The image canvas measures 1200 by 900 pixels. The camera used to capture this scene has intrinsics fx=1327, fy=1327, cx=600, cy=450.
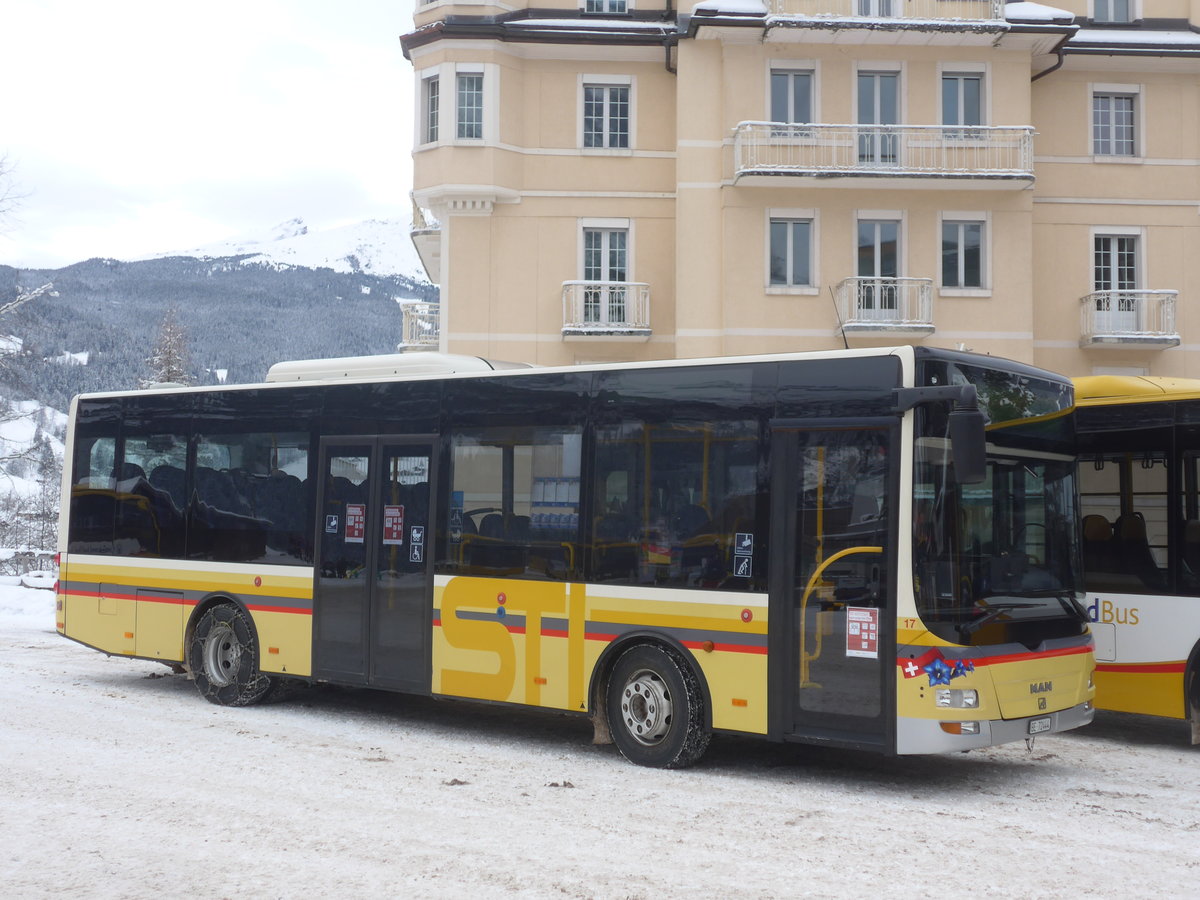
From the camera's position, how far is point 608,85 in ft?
107

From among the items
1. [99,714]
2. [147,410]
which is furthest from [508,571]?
[147,410]

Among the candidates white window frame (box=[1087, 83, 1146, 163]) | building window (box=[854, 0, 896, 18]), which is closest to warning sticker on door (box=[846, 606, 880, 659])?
building window (box=[854, 0, 896, 18])

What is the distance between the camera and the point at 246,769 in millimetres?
→ 9875

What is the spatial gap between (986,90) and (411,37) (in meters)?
13.7

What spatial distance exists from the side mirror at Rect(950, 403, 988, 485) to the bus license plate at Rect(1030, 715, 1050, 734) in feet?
6.45

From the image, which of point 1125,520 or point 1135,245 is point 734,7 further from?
point 1125,520

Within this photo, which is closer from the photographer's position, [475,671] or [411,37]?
[475,671]

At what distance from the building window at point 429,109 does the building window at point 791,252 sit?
27.9ft

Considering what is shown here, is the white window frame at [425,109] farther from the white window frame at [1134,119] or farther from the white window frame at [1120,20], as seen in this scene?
the white window frame at [1120,20]

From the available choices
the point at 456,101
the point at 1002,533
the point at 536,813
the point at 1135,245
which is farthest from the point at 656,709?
the point at 1135,245

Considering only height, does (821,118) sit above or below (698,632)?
above

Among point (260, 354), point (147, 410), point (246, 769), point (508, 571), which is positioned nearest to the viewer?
point (246, 769)

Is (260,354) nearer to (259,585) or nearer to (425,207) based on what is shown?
(425,207)

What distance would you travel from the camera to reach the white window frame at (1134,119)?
32406 millimetres
